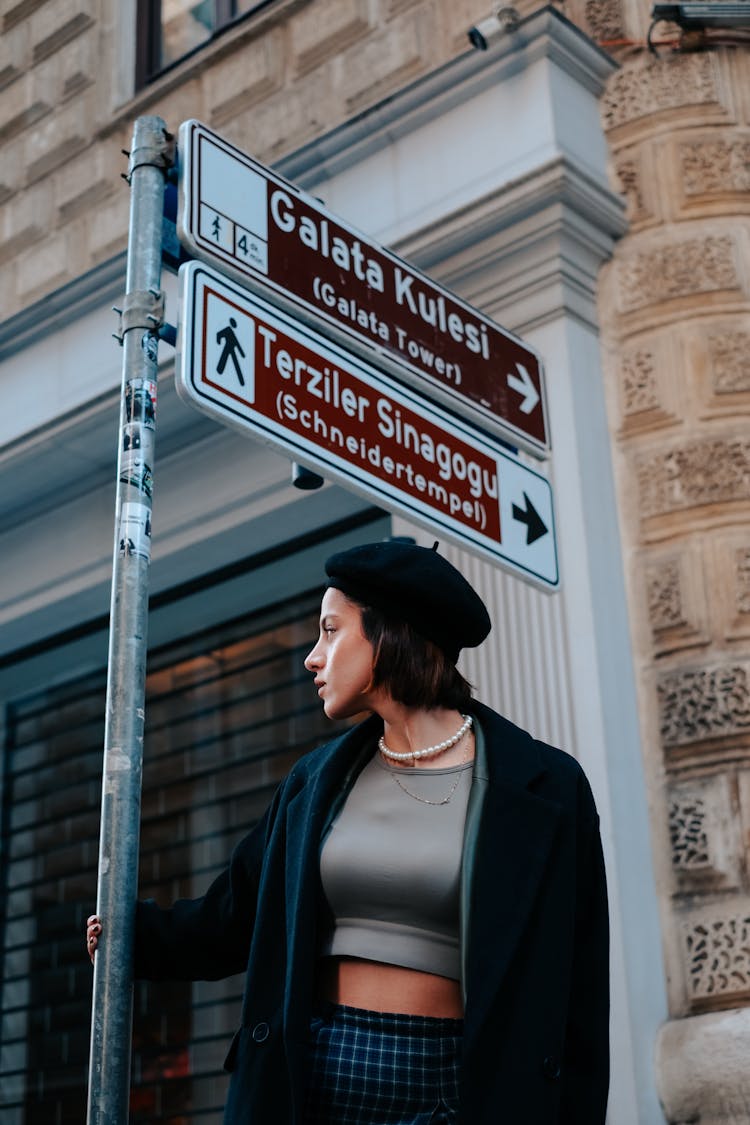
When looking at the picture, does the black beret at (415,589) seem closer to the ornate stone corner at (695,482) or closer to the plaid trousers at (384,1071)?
the plaid trousers at (384,1071)

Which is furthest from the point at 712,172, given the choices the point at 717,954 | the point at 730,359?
the point at 717,954

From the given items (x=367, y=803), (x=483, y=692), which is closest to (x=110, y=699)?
(x=367, y=803)

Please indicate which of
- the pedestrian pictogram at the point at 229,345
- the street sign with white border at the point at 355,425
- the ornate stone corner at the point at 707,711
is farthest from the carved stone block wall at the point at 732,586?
the pedestrian pictogram at the point at 229,345

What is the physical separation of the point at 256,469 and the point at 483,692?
174 centimetres

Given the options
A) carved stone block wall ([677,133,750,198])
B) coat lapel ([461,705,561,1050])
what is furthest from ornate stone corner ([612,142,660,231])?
coat lapel ([461,705,561,1050])

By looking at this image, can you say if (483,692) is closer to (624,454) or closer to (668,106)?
(624,454)

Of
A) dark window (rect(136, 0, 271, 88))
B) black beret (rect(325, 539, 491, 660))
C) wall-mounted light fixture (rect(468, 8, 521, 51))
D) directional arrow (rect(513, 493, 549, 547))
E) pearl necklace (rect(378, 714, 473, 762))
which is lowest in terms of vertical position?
pearl necklace (rect(378, 714, 473, 762))

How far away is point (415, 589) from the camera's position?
2822mm

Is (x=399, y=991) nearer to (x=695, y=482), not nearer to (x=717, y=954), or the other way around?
(x=717, y=954)

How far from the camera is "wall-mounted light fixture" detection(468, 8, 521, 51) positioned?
551cm

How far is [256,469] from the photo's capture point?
6.23m

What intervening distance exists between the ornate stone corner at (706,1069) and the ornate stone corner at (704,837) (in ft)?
1.33

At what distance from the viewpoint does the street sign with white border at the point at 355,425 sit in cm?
332

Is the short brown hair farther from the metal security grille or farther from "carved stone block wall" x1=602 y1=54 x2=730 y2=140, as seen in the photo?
the metal security grille
